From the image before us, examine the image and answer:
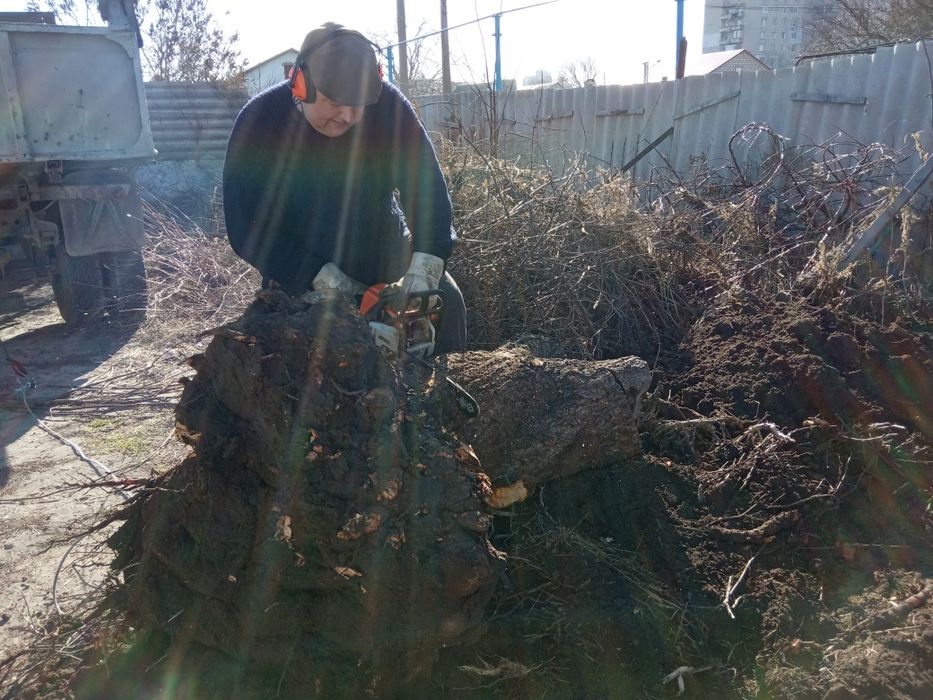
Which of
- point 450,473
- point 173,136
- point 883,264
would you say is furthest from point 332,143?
point 173,136

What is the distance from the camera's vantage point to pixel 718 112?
6.91m

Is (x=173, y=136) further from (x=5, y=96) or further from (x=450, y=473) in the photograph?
(x=450, y=473)

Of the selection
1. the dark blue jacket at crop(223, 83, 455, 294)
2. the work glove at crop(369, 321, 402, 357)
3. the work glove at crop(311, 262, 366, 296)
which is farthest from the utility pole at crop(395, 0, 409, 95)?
the work glove at crop(369, 321, 402, 357)

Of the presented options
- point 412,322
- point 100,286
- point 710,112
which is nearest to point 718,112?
point 710,112

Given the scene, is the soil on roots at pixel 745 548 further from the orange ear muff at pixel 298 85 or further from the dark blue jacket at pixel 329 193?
the orange ear muff at pixel 298 85

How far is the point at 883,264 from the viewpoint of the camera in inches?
163

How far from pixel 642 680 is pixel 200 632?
3.79 feet

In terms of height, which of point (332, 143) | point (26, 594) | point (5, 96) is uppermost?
point (5, 96)

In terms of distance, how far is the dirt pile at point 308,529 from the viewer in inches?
64.8

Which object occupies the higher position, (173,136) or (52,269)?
(173,136)

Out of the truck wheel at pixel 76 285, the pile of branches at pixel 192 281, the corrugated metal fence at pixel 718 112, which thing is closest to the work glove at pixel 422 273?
the corrugated metal fence at pixel 718 112

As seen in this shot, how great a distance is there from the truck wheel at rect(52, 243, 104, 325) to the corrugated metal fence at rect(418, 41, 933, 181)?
3.31 m

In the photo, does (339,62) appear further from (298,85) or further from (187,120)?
(187,120)

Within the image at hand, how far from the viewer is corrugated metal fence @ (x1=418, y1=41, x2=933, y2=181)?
18.1ft
